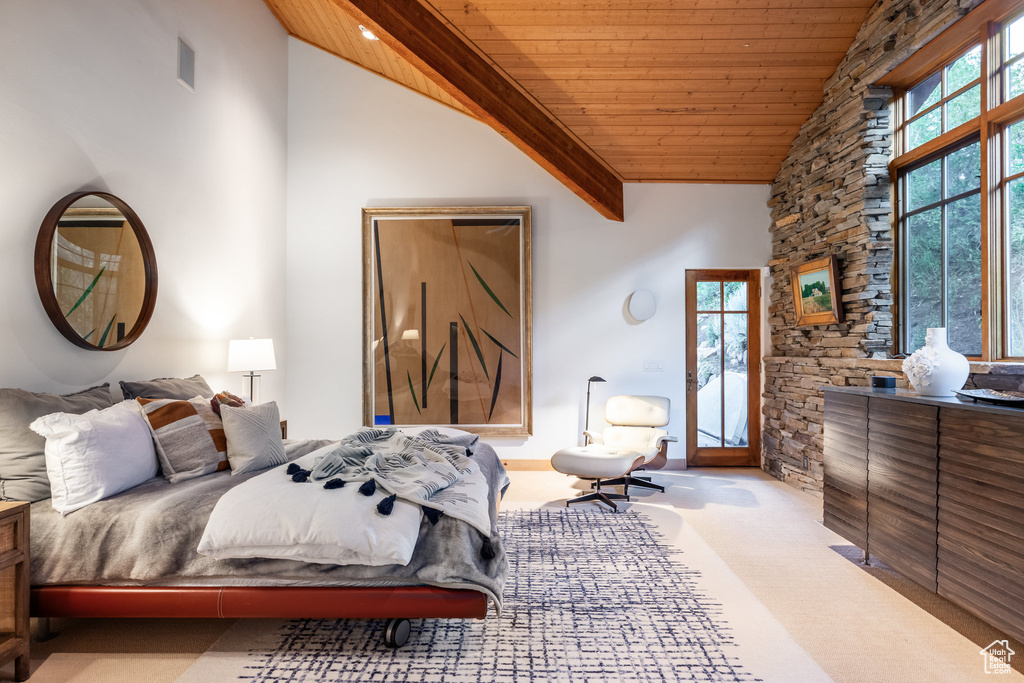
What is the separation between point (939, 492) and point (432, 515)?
2.33 m

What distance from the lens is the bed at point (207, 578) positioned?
2146 mm

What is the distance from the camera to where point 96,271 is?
3066 mm

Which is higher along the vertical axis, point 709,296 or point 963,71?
point 963,71

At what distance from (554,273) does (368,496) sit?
3822 mm

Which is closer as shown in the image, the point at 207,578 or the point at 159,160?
the point at 207,578

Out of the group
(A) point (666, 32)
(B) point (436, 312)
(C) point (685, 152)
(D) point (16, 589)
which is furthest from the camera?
(B) point (436, 312)

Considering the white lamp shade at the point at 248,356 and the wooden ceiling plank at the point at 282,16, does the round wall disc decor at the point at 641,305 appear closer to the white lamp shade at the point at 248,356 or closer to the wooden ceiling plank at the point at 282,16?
the white lamp shade at the point at 248,356

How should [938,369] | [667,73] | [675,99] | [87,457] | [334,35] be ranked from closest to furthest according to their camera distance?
1. [87,457]
2. [938,369]
3. [667,73]
4. [675,99]
5. [334,35]

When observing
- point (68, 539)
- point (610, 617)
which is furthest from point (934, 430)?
point (68, 539)

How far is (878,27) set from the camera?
388cm

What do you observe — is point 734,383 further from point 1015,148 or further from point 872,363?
point 1015,148

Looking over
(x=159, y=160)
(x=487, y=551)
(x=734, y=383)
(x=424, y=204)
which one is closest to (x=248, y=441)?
(x=487, y=551)

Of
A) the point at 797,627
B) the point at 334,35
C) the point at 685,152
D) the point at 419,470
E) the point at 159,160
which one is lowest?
the point at 797,627

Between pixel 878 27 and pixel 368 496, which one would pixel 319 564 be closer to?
pixel 368 496
